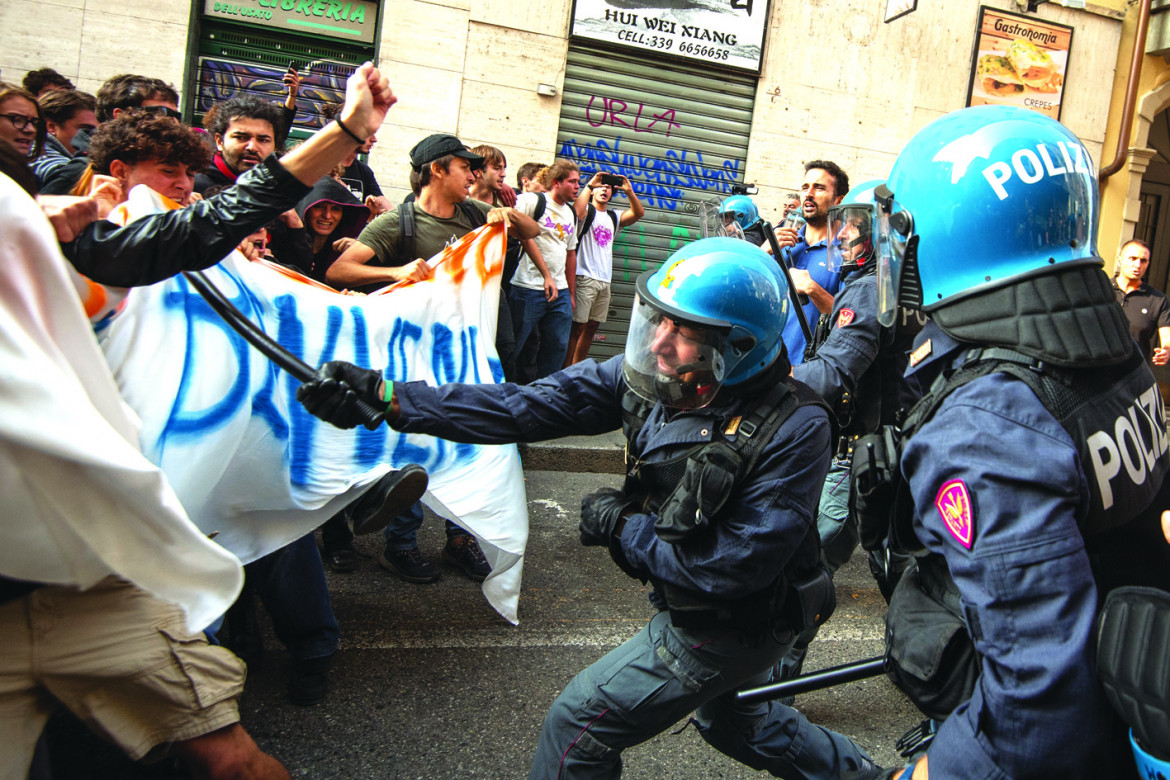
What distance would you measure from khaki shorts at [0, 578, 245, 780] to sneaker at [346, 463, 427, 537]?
0.85 meters

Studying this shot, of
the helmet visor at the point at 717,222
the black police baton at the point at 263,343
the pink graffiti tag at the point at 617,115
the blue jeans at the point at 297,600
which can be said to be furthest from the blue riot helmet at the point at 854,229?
the pink graffiti tag at the point at 617,115

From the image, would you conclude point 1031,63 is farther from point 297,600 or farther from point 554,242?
point 297,600

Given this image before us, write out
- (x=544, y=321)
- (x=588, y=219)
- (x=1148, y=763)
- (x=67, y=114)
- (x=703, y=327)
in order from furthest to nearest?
(x=588, y=219)
(x=544, y=321)
(x=67, y=114)
(x=703, y=327)
(x=1148, y=763)

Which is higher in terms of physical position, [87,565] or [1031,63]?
[1031,63]

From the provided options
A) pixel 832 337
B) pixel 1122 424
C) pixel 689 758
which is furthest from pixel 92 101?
pixel 1122 424

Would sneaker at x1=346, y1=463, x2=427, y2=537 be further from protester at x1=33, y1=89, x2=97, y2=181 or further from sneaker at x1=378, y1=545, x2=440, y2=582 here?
protester at x1=33, y1=89, x2=97, y2=181

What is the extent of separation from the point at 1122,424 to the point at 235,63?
27.2 feet

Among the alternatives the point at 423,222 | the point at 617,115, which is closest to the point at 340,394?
the point at 423,222

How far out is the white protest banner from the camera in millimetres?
2758

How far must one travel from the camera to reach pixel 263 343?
2479 millimetres

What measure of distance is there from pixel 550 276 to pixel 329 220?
209 cm

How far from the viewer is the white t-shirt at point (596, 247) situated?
7.62 m

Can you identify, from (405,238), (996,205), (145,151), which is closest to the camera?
(996,205)

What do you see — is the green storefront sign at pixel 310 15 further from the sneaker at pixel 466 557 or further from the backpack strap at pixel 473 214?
the sneaker at pixel 466 557
